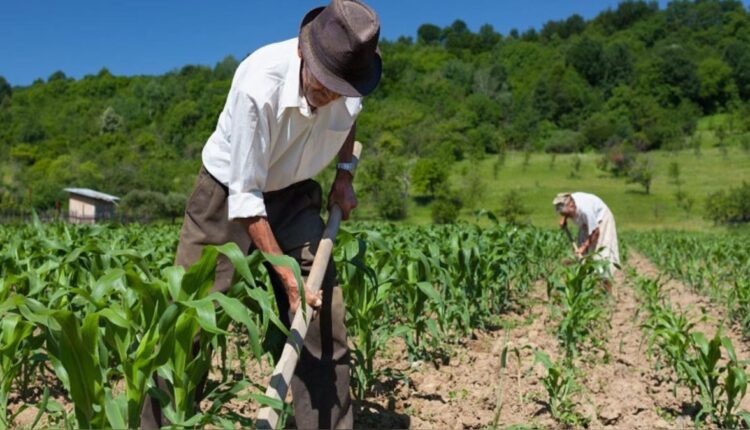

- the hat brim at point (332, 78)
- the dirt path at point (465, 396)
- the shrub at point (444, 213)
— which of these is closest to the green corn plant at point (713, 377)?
the dirt path at point (465, 396)

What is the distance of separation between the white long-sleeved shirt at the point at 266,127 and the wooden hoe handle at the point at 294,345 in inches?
12.3

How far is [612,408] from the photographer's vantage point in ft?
11.8

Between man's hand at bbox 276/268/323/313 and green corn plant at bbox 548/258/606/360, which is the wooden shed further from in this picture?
man's hand at bbox 276/268/323/313

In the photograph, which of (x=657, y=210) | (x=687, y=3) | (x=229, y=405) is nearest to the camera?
(x=229, y=405)

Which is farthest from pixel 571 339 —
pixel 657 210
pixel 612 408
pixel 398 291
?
pixel 657 210

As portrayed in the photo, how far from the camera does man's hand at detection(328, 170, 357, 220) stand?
3.17m

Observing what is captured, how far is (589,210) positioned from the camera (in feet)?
27.6

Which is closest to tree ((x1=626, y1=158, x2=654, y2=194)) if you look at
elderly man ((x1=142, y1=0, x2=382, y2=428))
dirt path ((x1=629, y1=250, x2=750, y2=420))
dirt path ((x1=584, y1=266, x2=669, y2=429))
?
dirt path ((x1=629, y1=250, x2=750, y2=420))

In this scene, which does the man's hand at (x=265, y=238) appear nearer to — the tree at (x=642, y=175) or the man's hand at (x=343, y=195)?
the man's hand at (x=343, y=195)

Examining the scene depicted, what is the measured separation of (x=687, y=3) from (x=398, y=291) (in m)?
121

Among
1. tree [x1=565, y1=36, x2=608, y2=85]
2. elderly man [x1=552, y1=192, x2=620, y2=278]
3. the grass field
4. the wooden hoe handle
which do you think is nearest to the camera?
the wooden hoe handle

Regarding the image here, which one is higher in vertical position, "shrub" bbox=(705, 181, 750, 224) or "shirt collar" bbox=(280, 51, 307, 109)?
"shrub" bbox=(705, 181, 750, 224)

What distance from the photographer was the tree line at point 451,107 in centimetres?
6281

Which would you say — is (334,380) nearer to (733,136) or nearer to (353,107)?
(353,107)
